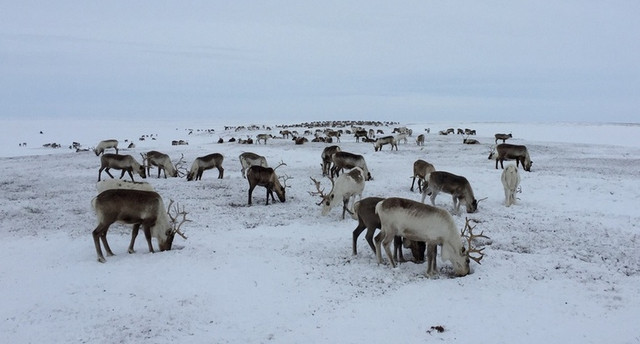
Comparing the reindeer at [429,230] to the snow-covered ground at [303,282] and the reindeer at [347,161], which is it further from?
the reindeer at [347,161]

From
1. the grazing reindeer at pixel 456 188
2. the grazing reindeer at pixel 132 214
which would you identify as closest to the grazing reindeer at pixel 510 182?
the grazing reindeer at pixel 456 188

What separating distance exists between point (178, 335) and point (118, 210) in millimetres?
3791

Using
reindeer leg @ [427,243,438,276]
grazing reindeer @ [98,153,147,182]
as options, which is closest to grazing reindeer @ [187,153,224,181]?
grazing reindeer @ [98,153,147,182]

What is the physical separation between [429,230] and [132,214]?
20.2ft

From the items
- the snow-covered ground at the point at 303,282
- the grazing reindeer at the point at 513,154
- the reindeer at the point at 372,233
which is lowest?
the snow-covered ground at the point at 303,282

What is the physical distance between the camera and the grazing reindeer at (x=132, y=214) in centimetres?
915

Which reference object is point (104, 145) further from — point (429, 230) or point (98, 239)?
point (429, 230)

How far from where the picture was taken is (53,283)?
8.05 m

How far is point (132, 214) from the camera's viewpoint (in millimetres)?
9422

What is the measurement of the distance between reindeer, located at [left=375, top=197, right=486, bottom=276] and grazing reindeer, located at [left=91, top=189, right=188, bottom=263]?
4.86 meters

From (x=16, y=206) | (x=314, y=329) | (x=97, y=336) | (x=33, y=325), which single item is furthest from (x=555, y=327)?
(x=16, y=206)

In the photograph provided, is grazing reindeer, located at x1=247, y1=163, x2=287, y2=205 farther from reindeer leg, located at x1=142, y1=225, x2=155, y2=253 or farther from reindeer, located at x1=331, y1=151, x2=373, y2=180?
reindeer leg, located at x1=142, y1=225, x2=155, y2=253

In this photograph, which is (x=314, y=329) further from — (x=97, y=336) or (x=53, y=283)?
(x=53, y=283)

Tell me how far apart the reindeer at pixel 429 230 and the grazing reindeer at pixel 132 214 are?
4862 mm
